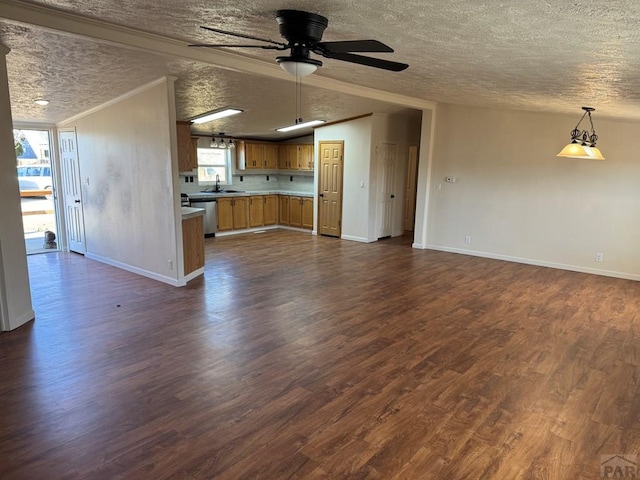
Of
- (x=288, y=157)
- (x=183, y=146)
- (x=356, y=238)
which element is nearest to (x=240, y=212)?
(x=288, y=157)

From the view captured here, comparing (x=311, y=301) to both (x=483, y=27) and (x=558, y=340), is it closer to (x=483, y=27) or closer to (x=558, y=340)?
(x=558, y=340)

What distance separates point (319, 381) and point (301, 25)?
2301 millimetres

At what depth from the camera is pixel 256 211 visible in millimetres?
9398

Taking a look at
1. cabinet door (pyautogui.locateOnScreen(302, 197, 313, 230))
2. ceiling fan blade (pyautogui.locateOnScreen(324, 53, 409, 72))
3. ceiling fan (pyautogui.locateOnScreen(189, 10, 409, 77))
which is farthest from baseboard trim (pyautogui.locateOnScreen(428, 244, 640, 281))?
ceiling fan (pyautogui.locateOnScreen(189, 10, 409, 77))

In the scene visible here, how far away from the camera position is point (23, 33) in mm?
2924

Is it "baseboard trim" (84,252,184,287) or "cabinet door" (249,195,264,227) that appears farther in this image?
"cabinet door" (249,195,264,227)

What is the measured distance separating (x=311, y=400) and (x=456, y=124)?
5.80 meters

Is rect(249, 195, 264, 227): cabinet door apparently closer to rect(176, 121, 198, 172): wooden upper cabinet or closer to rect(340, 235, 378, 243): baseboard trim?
rect(340, 235, 378, 243): baseboard trim

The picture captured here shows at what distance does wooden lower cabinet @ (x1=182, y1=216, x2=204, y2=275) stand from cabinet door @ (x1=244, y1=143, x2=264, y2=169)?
407cm

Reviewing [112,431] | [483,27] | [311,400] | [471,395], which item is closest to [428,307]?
[471,395]

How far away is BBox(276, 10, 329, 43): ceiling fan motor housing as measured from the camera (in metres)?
2.32

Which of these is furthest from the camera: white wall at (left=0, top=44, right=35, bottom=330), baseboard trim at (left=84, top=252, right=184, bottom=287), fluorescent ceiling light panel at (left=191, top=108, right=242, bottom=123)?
fluorescent ceiling light panel at (left=191, top=108, right=242, bottom=123)

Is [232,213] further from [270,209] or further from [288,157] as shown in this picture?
[288,157]

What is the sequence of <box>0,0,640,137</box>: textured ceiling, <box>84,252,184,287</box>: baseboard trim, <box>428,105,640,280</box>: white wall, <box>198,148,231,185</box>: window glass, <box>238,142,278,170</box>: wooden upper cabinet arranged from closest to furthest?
<box>0,0,640,137</box>: textured ceiling
<box>84,252,184,287</box>: baseboard trim
<box>428,105,640,280</box>: white wall
<box>198,148,231,185</box>: window glass
<box>238,142,278,170</box>: wooden upper cabinet
